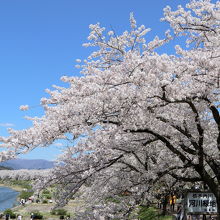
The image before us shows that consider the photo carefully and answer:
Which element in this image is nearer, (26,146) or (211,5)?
(26,146)

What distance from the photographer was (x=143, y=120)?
5875 mm

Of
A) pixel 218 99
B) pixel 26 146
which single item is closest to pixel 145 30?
pixel 218 99

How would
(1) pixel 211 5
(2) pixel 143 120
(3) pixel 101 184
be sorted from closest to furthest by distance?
1. (2) pixel 143 120
2. (1) pixel 211 5
3. (3) pixel 101 184

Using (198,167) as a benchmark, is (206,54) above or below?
above

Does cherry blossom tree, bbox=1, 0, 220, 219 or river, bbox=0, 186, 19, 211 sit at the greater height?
cherry blossom tree, bbox=1, 0, 220, 219

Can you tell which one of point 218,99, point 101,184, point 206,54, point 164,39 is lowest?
point 101,184

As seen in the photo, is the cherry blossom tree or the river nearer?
the cherry blossom tree

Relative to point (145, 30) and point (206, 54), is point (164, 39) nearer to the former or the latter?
point (145, 30)

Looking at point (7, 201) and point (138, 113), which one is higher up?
point (138, 113)

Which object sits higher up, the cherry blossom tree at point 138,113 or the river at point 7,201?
the cherry blossom tree at point 138,113

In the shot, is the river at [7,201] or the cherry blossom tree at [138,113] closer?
the cherry blossom tree at [138,113]

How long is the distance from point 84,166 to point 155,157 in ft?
11.0

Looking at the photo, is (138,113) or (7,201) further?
(7,201)

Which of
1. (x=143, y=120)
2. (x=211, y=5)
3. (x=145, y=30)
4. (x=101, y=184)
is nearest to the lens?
(x=143, y=120)
